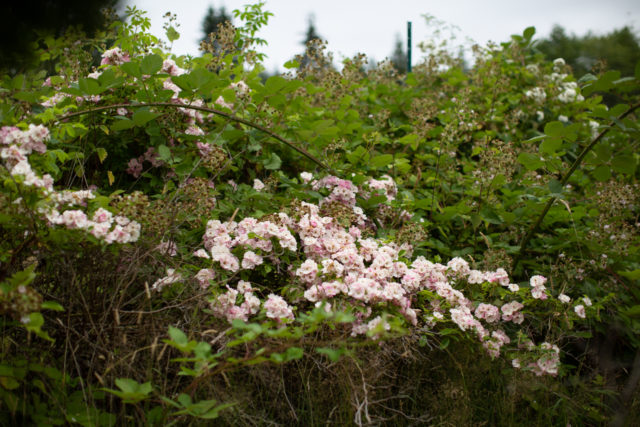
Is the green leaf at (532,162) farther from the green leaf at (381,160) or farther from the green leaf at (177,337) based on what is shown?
the green leaf at (177,337)

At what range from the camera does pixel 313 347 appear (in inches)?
74.0

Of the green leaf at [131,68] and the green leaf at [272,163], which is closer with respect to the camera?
the green leaf at [131,68]

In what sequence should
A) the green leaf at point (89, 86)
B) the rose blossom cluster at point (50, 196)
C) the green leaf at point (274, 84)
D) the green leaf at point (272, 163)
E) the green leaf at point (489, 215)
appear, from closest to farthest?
the rose blossom cluster at point (50, 196) → the green leaf at point (89, 86) → the green leaf at point (274, 84) → the green leaf at point (272, 163) → the green leaf at point (489, 215)

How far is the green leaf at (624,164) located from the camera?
214 cm

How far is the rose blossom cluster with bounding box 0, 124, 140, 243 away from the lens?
5.09ft

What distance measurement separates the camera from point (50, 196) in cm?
159

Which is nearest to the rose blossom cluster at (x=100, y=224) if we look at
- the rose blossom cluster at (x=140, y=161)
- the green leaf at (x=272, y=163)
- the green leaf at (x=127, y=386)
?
the green leaf at (x=127, y=386)

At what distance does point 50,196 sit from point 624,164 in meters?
2.30

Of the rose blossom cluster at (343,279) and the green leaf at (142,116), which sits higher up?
the green leaf at (142,116)

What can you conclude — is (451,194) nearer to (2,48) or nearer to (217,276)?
(217,276)

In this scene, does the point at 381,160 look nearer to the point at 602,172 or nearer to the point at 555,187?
the point at 555,187

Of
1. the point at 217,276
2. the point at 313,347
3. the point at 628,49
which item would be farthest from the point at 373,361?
the point at 628,49

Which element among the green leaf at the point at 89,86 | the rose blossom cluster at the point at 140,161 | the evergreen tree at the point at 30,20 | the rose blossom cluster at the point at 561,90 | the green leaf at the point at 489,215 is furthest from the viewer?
the rose blossom cluster at the point at 561,90

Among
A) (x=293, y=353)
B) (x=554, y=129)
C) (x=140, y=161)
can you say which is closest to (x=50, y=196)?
(x=293, y=353)
